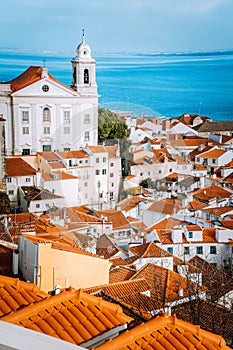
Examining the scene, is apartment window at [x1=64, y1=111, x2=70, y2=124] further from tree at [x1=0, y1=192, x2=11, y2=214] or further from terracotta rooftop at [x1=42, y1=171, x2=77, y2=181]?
tree at [x1=0, y1=192, x2=11, y2=214]

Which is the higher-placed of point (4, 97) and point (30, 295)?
point (4, 97)

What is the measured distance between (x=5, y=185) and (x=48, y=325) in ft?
14.5

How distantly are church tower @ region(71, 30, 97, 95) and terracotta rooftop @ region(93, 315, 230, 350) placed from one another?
22.3ft

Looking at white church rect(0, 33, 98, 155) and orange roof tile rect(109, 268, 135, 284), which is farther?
white church rect(0, 33, 98, 155)

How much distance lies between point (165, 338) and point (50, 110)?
6.74 metres

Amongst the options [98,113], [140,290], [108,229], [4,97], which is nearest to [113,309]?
[140,290]

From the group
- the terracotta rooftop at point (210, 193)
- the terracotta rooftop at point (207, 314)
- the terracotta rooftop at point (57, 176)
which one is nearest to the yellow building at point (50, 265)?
the terracotta rooftop at point (207, 314)

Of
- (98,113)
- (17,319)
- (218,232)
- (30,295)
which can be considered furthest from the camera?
(98,113)

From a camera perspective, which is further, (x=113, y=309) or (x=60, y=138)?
(x=60, y=138)

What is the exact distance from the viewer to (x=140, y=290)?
75.5 inches

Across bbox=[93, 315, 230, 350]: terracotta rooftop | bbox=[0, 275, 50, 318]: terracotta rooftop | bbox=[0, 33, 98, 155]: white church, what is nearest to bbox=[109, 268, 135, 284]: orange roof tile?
bbox=[0, 275, 50, 318]: terracotta rooftop

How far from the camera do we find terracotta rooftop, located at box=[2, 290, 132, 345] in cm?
70

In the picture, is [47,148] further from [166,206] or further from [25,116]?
[166,206]

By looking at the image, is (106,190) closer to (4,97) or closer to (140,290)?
(4,97)
